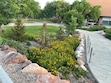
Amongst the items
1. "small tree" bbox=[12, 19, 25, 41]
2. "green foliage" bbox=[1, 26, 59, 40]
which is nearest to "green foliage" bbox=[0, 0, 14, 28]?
"green foliage" bbox=[1, 26, 59, 40]

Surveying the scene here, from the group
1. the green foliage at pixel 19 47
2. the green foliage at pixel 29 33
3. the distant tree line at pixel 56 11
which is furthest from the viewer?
the distant tree line at pixel 56 11

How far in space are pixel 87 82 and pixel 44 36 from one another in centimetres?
632

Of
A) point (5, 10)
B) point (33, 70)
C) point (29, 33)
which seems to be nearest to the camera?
point (33, 70)

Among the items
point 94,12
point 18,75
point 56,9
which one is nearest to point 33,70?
point 18,75

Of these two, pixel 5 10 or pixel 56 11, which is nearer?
pixel 5 10

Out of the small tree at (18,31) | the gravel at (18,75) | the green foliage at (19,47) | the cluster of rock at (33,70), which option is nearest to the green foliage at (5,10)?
the small tree at (18,31)

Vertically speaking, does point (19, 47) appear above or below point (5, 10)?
below

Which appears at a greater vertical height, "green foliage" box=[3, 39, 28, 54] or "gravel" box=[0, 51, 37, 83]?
"gravel" box=[0, 51, 37, 83]

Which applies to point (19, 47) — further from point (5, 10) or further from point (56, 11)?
point (56, 11)

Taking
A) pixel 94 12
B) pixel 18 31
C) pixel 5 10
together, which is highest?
pixel 5 10

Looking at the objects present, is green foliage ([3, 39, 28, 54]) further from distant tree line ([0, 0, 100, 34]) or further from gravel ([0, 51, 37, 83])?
distant tree line ([0, 0, 100, 34])

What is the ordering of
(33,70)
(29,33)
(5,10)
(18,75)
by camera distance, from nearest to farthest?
1. (18,75)
2. (33,70)
3. (5,10)
4. (29,33)

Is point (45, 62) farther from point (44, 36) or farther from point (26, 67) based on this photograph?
point (44, 36)

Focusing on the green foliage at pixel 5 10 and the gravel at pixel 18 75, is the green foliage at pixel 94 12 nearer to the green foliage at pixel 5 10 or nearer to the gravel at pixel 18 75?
the green foliage at pixel 5 10
